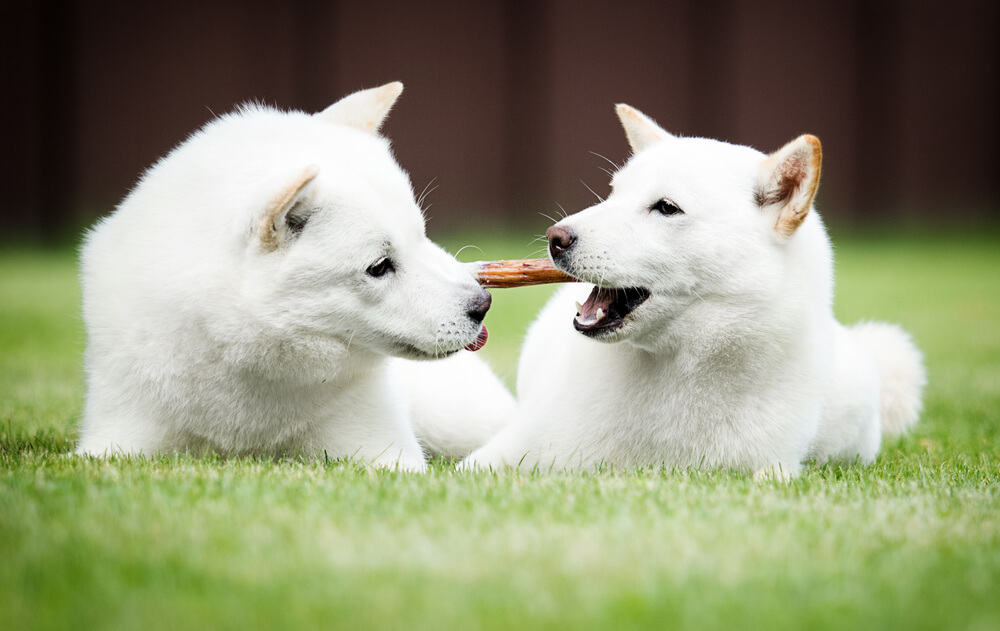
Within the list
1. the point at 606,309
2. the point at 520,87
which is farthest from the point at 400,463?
the point at 520,87

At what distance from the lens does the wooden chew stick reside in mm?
3887

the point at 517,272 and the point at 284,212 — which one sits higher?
the point at 284,212

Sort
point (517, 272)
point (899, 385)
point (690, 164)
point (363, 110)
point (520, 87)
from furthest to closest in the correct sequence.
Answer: point (520, 87) → point (899, 385) → point (363, 110) → point (517, 272) → point (690, 164)

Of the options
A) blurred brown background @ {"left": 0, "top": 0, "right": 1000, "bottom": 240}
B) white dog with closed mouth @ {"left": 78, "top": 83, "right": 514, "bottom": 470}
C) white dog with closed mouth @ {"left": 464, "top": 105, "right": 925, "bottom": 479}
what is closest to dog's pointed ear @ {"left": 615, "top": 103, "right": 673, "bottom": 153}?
white dog with closed mouth @ {"left": 464, "top": 105, "right": 925, "bottom": 479}

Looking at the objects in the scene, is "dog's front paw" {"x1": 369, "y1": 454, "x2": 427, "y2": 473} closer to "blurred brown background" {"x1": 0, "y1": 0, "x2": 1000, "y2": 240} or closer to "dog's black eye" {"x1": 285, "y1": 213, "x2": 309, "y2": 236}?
"dog's black eye" {"x1": 285, "y1": 213, "x2": 309, "y2": 236}

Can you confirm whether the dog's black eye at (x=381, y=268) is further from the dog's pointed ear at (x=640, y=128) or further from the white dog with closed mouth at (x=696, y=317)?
the dog's pointed ear at (x=640, y=128)

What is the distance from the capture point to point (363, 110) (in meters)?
4.06

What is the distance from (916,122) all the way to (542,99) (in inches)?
241

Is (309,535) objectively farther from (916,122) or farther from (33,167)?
(916,122)

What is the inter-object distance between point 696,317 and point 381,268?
1107 millimetres

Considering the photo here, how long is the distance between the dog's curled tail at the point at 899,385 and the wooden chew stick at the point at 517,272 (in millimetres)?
2204

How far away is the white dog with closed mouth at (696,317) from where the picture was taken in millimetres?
3537

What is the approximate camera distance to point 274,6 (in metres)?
15.4

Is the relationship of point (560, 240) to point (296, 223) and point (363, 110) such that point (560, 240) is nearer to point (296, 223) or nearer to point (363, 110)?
point (296, 223)
